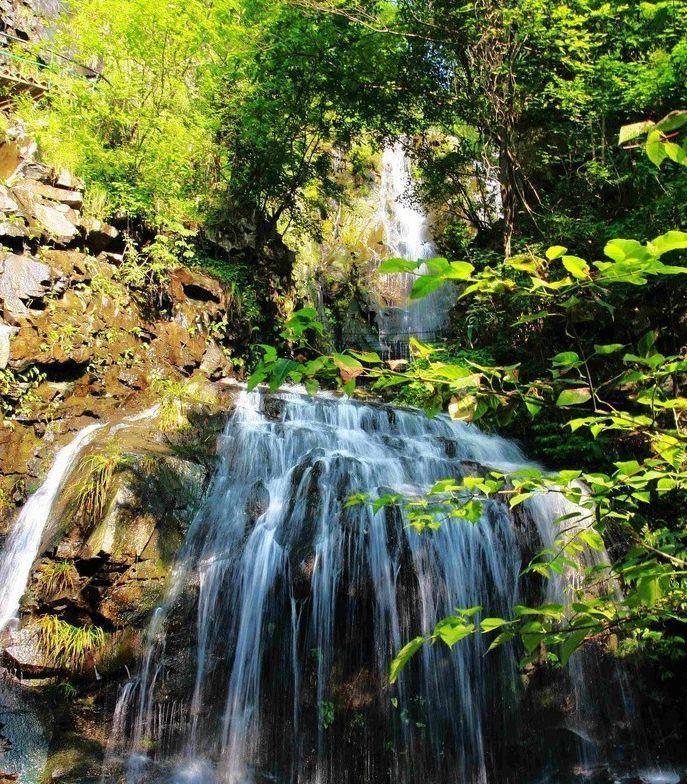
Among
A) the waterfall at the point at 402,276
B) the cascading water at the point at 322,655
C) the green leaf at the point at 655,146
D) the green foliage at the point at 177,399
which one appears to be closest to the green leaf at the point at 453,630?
the green leaf at the point at 655,146

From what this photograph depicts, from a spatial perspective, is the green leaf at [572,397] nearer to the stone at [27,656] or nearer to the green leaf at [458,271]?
the green leaf at [458,271]

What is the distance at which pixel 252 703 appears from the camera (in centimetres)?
452

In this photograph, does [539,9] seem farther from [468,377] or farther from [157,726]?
[157,726]

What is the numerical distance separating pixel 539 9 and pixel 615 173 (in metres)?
2.53

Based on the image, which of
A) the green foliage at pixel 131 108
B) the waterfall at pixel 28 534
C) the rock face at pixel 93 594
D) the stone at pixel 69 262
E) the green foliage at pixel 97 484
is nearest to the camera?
the rock face at pixel 93 594

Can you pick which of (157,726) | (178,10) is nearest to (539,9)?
(178,10)

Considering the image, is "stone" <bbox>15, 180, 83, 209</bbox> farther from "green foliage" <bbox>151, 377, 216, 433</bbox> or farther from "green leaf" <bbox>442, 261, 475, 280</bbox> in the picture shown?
"green leaf" <bbox>442, 261, 475, 280</bbox>

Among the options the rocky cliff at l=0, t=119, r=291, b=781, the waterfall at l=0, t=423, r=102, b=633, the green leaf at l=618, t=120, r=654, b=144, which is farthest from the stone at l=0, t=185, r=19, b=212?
the green leaf at l=618, t=120, r=654, b=144

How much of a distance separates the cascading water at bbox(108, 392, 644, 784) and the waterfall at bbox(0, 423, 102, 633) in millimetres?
1383

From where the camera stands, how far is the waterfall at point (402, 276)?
50.5 ft

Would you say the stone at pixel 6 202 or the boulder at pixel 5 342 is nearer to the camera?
the boulder at pixel 5 342

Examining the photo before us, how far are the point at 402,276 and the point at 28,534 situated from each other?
554 inches

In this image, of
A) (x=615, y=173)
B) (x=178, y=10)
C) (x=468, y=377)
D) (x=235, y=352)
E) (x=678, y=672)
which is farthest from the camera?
(x=235, y=352)

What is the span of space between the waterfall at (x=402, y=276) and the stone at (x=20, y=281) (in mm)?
8699
